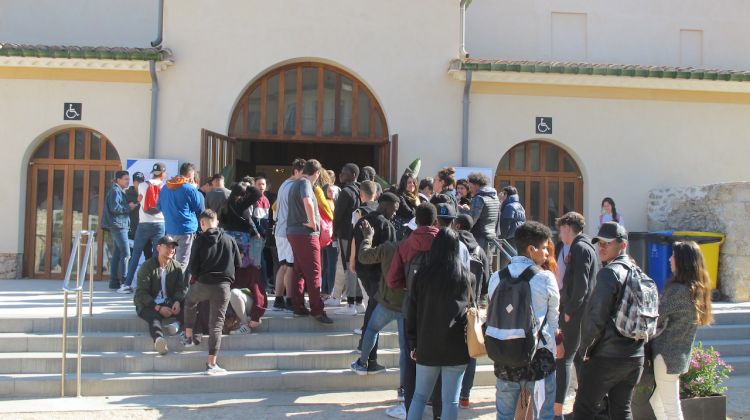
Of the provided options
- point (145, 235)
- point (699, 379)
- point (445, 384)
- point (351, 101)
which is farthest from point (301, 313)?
point (351, 101)

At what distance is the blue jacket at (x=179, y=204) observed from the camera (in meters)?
8.34

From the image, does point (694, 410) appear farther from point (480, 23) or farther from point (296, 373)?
point (480, 23)

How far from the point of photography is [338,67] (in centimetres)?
1165

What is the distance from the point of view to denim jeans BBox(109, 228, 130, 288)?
996 centimetres

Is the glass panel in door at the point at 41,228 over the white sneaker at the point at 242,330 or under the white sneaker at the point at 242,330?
over

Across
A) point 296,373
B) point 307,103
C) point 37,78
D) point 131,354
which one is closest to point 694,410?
point 296,373

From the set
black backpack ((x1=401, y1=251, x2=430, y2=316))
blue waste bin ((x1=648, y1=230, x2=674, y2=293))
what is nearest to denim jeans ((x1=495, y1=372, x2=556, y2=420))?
black backpack ((x1=401, y1=251, x2=430, y2=316))

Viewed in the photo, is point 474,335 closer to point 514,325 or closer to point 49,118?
point 514,325

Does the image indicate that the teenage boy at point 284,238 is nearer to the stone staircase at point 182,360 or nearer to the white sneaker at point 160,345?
the stone staircase at point 182,360

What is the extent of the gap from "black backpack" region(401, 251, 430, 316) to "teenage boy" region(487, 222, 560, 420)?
22.4 inches

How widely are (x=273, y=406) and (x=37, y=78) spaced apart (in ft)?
25.5

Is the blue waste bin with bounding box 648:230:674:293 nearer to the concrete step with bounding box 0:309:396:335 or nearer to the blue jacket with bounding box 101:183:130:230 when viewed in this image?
the concrete step with bounding box 0:309:396:335

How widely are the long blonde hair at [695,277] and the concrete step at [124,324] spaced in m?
3.83

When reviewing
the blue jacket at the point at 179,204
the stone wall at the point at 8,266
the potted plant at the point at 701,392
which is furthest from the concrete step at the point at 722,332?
the stone wall at the point at 8,266
